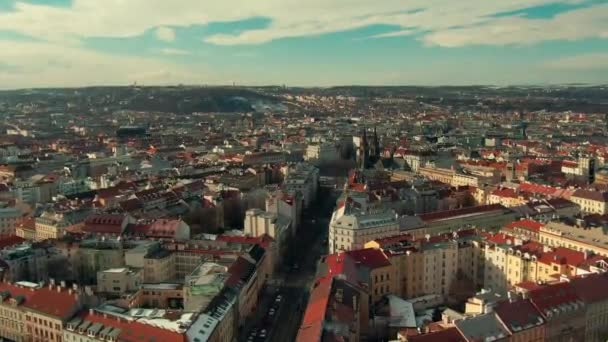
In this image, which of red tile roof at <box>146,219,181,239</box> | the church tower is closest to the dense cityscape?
red tile roof at <box>146,219,181,239</box>

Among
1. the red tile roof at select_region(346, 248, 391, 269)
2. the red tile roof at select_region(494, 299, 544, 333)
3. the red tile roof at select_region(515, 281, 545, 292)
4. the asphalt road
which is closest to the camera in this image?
the red tile roof at select_region(494, 299, 544, 333)

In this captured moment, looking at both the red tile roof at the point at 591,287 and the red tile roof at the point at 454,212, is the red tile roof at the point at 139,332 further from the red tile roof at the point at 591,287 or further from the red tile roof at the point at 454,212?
the red tile roof at the point at 454,212

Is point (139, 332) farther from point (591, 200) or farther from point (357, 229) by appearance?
point (591, 200)

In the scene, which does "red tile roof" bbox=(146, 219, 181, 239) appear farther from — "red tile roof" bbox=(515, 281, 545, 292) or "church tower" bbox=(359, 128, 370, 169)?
"church tower" bbox=(359, 128, 370, 169)

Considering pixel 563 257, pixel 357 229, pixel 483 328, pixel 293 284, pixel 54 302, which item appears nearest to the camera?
pixel 483 328

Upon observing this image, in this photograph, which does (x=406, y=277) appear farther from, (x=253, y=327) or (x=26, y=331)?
(x=26, y=331)

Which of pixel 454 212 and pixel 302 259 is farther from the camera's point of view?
pixel 454 212

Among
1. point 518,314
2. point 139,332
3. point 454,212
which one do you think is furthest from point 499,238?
point 139,332

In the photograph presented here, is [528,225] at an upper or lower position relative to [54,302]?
lower

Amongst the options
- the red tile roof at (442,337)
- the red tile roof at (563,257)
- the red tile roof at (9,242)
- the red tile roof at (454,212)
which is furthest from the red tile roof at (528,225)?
the red tile roof at (9,242)
